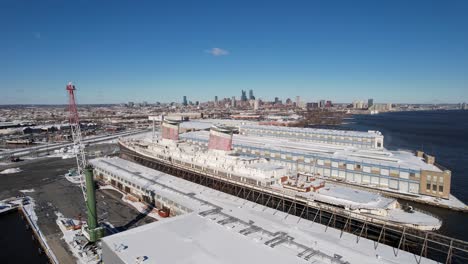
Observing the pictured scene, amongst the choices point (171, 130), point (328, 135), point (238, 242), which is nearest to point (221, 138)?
point (171, 130)

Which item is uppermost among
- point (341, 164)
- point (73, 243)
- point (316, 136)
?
point (316, 136)

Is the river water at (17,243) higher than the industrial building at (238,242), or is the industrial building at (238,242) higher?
the industrial building at (238,242)

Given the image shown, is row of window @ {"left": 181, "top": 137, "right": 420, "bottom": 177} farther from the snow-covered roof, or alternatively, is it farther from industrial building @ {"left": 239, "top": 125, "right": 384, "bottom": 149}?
the snow-covered roof

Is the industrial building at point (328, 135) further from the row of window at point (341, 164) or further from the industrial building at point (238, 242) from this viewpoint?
the industrial building at point (238, 242)

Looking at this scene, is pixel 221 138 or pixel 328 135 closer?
pixel 221 138

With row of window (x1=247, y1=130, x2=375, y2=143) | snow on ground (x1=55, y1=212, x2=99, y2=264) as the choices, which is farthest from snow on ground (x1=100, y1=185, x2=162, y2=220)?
row of window (x1=247, y1=130, x2=375, y2=143)

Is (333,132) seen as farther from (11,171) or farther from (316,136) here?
(11,171)

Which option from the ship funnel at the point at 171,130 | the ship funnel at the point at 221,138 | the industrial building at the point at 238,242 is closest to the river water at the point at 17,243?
the industrial building at the point at 238,242
